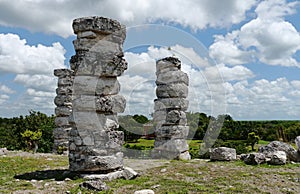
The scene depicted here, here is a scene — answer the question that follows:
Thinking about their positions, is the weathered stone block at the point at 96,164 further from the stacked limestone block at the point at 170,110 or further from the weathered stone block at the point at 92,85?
the stacked limestone block at the point at 170,110

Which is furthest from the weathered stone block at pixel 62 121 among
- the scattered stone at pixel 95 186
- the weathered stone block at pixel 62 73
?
the scattered stone at pixel 95 186

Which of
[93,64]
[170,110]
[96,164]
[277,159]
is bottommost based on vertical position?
[277,159]

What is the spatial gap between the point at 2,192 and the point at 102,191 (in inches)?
85.0

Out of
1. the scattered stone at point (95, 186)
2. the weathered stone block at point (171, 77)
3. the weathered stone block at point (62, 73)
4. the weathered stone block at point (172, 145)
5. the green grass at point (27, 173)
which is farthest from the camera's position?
the weathered stone block at point (62, 73)

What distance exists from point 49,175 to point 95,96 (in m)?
2.55

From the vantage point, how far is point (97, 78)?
8.80 meters

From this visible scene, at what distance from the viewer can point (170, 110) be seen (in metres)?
13.9

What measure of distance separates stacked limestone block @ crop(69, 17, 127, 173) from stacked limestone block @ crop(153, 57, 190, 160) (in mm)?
4893

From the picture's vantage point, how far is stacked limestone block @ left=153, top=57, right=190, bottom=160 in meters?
13.5

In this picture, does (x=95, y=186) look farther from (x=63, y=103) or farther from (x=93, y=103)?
(x=63, y=103)

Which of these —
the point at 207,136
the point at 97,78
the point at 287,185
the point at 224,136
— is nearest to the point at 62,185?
the point at 97,78

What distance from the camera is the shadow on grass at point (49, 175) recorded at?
8327 millimetres

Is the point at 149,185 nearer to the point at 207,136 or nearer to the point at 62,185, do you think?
the point at 62,185

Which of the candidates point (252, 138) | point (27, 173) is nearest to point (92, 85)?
point (27, 173)
